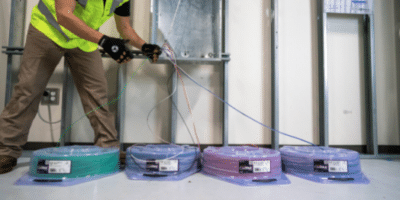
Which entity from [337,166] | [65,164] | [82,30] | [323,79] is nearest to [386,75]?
[323,79]

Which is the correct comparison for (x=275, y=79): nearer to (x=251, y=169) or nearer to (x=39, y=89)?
(x=251, y=169)

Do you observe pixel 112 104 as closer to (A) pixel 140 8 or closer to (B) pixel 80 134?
(B) pixel 80 134

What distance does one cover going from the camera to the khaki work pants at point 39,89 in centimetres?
102

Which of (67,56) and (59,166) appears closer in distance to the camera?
(59,166)

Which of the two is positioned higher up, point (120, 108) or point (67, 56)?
point (67, 56)

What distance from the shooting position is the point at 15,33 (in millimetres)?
1535

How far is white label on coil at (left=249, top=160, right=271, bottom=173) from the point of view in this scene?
3.08ft

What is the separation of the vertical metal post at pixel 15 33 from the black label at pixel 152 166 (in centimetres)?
121

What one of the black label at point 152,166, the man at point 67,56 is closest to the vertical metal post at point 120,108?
the man at point 67,56

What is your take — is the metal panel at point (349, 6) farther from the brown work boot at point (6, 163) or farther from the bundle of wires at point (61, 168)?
the brown work boot at point (6, 163)

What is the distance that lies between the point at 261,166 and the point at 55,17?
1.26 metres

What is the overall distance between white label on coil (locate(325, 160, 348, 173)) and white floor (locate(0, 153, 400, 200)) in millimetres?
85

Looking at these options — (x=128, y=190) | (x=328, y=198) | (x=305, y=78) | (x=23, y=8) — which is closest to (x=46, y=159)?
(x=128, y=190)

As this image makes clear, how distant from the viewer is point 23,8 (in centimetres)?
159
